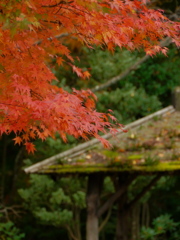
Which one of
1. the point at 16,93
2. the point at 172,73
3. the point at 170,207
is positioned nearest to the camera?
the point at 16,93

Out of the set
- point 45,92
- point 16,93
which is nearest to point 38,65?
point 45,92

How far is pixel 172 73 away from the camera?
15570 millimetres

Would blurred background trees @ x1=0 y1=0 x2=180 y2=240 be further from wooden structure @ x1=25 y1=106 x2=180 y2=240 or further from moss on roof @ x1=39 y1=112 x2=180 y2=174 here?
moss on roof @ x1=39 y1=112 x2=180 y2=174

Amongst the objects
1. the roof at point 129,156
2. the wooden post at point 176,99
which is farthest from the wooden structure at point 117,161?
the wooden post at point 176,99

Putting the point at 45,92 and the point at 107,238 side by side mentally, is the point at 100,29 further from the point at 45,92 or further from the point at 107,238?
the point at 107,238

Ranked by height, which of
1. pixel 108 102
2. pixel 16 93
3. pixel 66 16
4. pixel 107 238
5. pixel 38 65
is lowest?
pixel 107 238

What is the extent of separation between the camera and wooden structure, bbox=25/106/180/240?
7.71m

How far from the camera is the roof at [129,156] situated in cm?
770

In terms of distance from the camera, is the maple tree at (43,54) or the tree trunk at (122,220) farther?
the tree trunk at (122,220)

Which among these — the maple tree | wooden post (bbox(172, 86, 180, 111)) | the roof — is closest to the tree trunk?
the roof

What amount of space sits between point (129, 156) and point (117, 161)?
30 centimetres

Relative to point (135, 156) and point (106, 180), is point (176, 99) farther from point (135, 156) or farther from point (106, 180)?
point (106, 180)

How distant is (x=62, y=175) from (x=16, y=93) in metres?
3.97

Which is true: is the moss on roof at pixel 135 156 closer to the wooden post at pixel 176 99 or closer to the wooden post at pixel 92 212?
the wooden post at pixel 92 212
